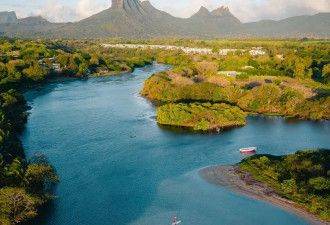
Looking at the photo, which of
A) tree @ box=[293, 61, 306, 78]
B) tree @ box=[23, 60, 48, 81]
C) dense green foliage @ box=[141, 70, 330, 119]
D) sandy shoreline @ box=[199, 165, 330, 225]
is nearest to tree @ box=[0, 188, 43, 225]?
sandy shoreline @ box=[199, 165, 330, 225]

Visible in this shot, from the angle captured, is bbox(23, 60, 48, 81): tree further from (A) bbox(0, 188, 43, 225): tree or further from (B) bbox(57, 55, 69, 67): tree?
(A) bbox(0, 188, 43, 225): tree

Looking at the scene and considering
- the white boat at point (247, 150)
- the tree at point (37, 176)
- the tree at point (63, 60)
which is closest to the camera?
the tree at point (37, 176)

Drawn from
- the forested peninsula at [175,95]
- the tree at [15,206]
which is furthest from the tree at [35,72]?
the tree at [15,206]

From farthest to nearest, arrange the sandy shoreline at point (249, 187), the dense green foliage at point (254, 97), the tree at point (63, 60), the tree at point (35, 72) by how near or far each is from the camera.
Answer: the tree at point (63, 60), the tree at point (35, 72), the dense green foliage at point (254, 97), the sandy shoreline at point (249, 187)

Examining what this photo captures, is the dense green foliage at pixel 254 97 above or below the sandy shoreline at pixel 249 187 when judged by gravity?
above

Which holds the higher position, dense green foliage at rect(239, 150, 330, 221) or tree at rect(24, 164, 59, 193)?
tree at rect(24, 164, 59, 193)

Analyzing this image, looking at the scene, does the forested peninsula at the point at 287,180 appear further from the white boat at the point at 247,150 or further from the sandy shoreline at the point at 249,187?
the white boat at the point at 247,150
